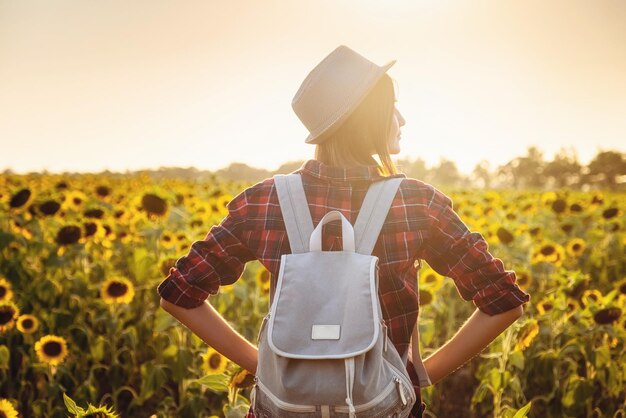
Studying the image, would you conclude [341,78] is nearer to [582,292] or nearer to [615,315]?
[615,315]

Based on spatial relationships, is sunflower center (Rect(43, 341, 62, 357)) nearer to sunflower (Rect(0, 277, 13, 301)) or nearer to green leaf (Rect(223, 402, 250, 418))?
sunflower (Rect(0, 277, 13, 301))

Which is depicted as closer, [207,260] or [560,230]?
[207,260]

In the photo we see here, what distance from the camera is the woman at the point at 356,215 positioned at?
1.26 meters

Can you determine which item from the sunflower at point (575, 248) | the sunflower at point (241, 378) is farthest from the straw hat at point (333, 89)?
the sunflower at point (575, 248)

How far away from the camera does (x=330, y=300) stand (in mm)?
1107

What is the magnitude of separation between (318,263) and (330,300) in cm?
8

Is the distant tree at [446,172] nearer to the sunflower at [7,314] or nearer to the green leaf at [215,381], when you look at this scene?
the sunflower at [7,314]

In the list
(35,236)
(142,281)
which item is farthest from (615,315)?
(35,236)

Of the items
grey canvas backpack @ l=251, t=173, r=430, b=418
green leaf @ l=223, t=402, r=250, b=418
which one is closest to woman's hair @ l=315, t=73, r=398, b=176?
grey canvas backpack @ l=251, t=173, r=430, b=418

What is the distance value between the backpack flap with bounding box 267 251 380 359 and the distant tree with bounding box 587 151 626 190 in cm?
4755

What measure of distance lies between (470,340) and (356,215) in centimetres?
47

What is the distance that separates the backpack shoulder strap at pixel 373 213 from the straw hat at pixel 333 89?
0.62 feet

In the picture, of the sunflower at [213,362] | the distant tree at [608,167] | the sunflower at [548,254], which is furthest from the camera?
the distant tree at [608,167]

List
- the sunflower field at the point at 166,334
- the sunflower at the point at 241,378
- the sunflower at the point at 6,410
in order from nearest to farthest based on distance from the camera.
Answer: the sunflower at the point at 241,378 < the sunflower at the point at 6,410 < the sunflower field at the point at 166,334
